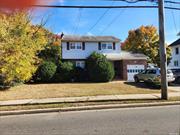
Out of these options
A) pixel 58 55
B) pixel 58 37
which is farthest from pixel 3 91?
pixel 58 37

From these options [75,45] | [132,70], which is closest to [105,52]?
[75,45]

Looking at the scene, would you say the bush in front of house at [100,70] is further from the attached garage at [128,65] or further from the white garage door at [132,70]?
the white garage door at [132,70]

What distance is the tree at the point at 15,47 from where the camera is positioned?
20391 mm

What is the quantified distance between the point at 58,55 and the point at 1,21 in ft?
52.0

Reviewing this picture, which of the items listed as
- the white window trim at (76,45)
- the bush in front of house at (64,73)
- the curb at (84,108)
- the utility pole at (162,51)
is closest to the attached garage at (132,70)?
the white window trim at (76,45)

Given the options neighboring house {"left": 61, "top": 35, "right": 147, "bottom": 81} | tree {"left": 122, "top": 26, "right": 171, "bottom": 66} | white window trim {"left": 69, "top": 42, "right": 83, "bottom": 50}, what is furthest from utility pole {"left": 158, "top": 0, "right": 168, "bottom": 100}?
tree {"left": 122, "top": 26, "right": 171, "bottom": 66}

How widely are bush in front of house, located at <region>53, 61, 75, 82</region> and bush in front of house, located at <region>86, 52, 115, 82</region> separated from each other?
2.06 m

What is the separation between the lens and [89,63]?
1350 inches

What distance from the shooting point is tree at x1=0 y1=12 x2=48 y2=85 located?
66.9ft

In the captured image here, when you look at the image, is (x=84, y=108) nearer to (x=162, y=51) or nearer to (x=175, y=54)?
(x=162, y=51)

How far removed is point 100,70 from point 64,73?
3704 millimetres

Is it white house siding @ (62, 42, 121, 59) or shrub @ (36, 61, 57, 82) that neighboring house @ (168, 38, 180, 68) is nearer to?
white house siding @ (62, 42, 121, 59)

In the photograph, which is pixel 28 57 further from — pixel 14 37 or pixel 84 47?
pixel 84 47

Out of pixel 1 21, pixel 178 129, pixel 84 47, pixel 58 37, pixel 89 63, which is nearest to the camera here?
pixel 178 129
